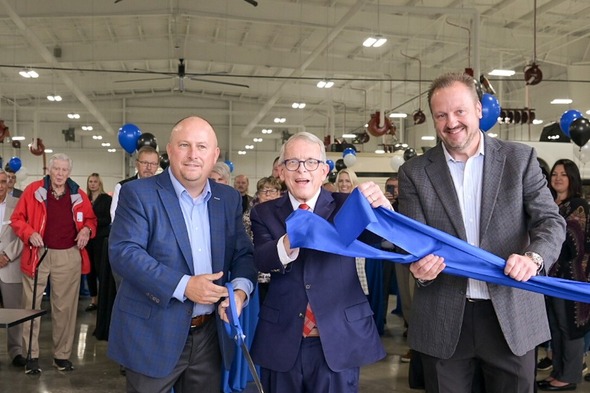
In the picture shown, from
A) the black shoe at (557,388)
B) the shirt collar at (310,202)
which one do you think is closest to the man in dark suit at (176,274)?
the shirt collar at (310,202)

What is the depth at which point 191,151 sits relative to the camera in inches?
90.0

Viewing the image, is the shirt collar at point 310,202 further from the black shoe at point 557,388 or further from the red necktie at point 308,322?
the black shoe at point 557,388

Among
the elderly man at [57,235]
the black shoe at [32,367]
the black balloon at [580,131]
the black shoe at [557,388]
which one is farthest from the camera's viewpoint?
the black balloon at [580,131]

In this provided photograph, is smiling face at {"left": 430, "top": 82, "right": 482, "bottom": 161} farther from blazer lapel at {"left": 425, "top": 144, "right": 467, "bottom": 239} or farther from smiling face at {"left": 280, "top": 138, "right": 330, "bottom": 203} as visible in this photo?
Answer: smiling face at {"left": 280, "top": 138, "right": 330, "bottom": 203}

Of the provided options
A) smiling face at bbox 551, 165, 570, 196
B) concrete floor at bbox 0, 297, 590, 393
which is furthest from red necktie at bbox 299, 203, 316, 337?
smiling face at bbox 551, 165, 570, 196

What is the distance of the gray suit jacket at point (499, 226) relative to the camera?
2141 mm

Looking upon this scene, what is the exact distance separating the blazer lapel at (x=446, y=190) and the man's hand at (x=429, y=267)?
17 cm

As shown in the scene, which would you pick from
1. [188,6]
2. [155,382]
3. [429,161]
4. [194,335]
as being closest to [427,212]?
[429,161]

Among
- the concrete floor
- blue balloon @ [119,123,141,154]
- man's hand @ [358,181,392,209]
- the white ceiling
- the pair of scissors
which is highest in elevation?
the white ceiling

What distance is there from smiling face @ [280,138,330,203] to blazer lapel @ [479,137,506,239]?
55 cm

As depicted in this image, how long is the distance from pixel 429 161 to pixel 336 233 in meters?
0.49

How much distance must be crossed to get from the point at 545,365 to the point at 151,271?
4.21 m

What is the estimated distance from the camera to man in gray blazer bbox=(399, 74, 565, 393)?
215cm

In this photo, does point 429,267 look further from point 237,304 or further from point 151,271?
point 151,271
